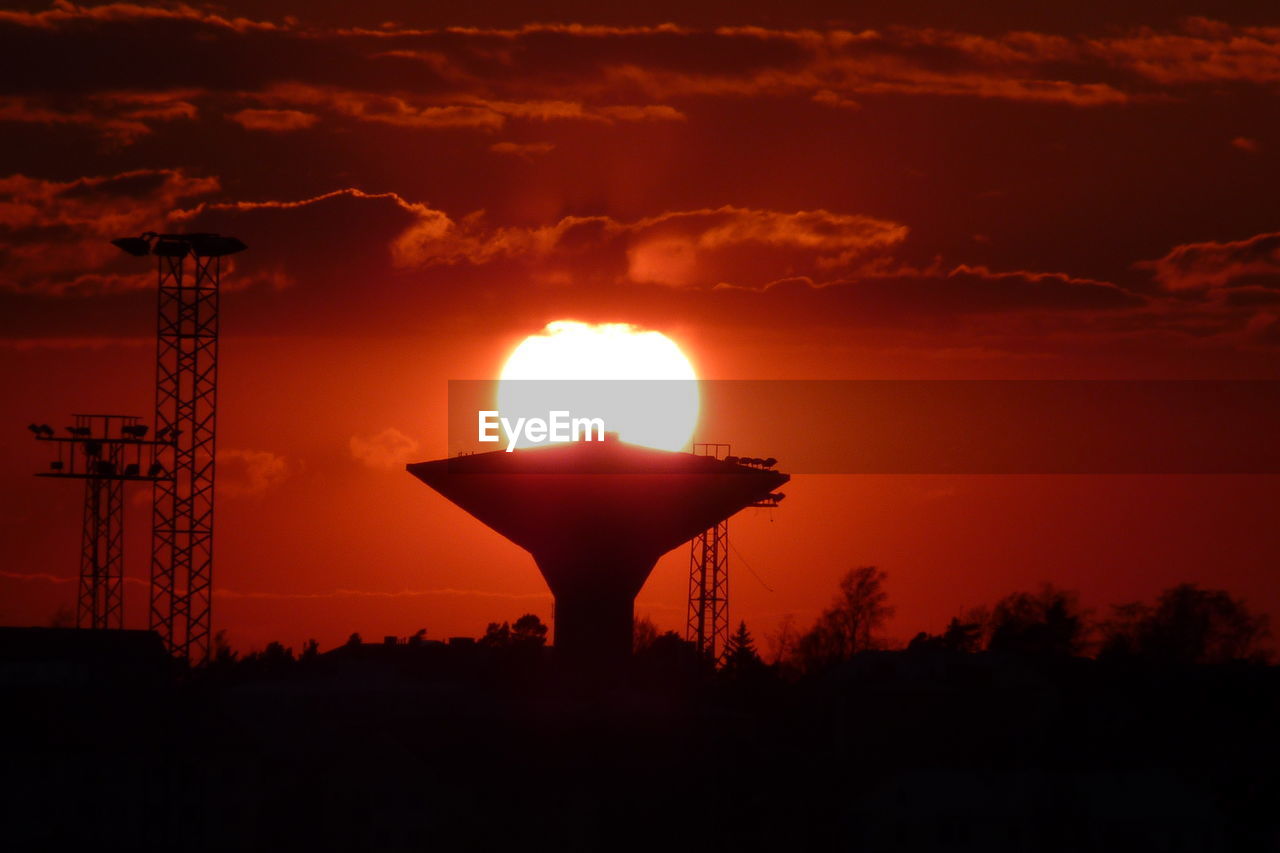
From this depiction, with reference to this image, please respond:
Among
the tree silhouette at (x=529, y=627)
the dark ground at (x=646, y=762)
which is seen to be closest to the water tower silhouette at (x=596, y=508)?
the dark ground at (x=646, y=762)

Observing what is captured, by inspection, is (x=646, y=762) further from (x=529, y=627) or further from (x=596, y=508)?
(x=529, y=627)

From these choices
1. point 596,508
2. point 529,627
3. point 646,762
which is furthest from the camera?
point 529,627

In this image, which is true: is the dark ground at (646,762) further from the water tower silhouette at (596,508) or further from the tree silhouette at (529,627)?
the tree silhouette at (529,627)

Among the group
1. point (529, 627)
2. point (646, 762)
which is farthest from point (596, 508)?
point (529, 627)

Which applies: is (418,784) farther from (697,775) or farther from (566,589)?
(566,589)

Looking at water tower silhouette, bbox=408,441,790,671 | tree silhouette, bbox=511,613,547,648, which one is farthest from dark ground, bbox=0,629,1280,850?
tree silhouette, bbox=511,613,547,648

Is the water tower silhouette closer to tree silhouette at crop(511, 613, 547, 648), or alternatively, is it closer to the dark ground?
the dark ground

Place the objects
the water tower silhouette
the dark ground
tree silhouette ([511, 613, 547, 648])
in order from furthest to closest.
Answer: tree silhouette ([511, 613, 547, 648])
the water tower silhouette
the dark ground

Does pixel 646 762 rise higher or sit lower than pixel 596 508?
lower

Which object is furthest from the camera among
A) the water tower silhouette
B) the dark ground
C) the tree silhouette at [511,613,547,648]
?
the tree silhouette at [511,613,547,648]
